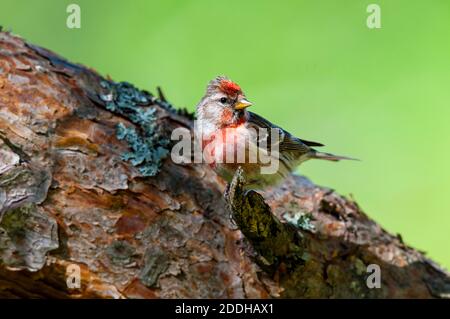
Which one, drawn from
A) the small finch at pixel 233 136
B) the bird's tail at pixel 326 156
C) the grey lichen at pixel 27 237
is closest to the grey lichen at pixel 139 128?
the small finch at pixel 233 136

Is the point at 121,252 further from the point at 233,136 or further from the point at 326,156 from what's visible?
the point at 326,156

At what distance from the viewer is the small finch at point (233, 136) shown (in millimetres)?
3230

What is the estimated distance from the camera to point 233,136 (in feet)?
11.0

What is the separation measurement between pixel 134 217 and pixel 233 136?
64 cm

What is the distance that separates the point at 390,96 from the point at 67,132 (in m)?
2.15

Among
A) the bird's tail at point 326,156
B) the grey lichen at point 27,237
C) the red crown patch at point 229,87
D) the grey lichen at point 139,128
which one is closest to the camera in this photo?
the grey lichen at point 27,237

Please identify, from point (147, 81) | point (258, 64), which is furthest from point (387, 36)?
point (147, 81)

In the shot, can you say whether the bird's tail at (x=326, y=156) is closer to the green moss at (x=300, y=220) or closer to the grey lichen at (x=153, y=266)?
the green moss at (x=300, y=220)

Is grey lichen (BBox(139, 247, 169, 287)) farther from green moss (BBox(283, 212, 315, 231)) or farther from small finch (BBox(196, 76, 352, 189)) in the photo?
green moss (BBox(283, 212, 315, 231))

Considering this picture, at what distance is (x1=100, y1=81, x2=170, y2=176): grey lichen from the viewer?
345 centimetres

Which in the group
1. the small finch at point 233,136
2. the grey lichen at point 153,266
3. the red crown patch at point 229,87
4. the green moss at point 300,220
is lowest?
the grey lichen at point 153,266

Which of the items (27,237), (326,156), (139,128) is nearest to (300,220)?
(326,156)
